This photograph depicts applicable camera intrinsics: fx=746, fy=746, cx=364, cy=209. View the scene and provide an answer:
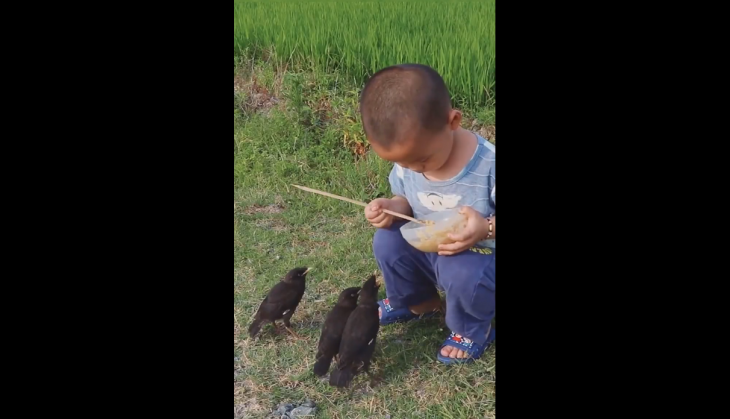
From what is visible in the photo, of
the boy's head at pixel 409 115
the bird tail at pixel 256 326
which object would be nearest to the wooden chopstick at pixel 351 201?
the boy's head at pixel 409 115

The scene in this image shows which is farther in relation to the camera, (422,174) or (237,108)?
(237,108)

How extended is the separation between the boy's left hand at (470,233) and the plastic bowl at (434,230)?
1cm

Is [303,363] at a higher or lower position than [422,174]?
lower

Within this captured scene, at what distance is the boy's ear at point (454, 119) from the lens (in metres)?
2.14

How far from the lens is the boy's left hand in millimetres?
2219

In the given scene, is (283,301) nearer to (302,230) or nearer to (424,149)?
(302,230)

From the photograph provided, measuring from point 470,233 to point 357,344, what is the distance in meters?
0.51

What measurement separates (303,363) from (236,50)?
43.4 inches

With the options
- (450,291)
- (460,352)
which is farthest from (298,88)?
(460,352)

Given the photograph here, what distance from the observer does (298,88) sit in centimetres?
261

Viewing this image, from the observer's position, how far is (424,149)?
6.97 ft

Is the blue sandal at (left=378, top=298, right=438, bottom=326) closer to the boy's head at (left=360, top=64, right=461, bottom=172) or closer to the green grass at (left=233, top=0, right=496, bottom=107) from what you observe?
the boy's head at (left=360, top=64, right=461, bottom=172)
